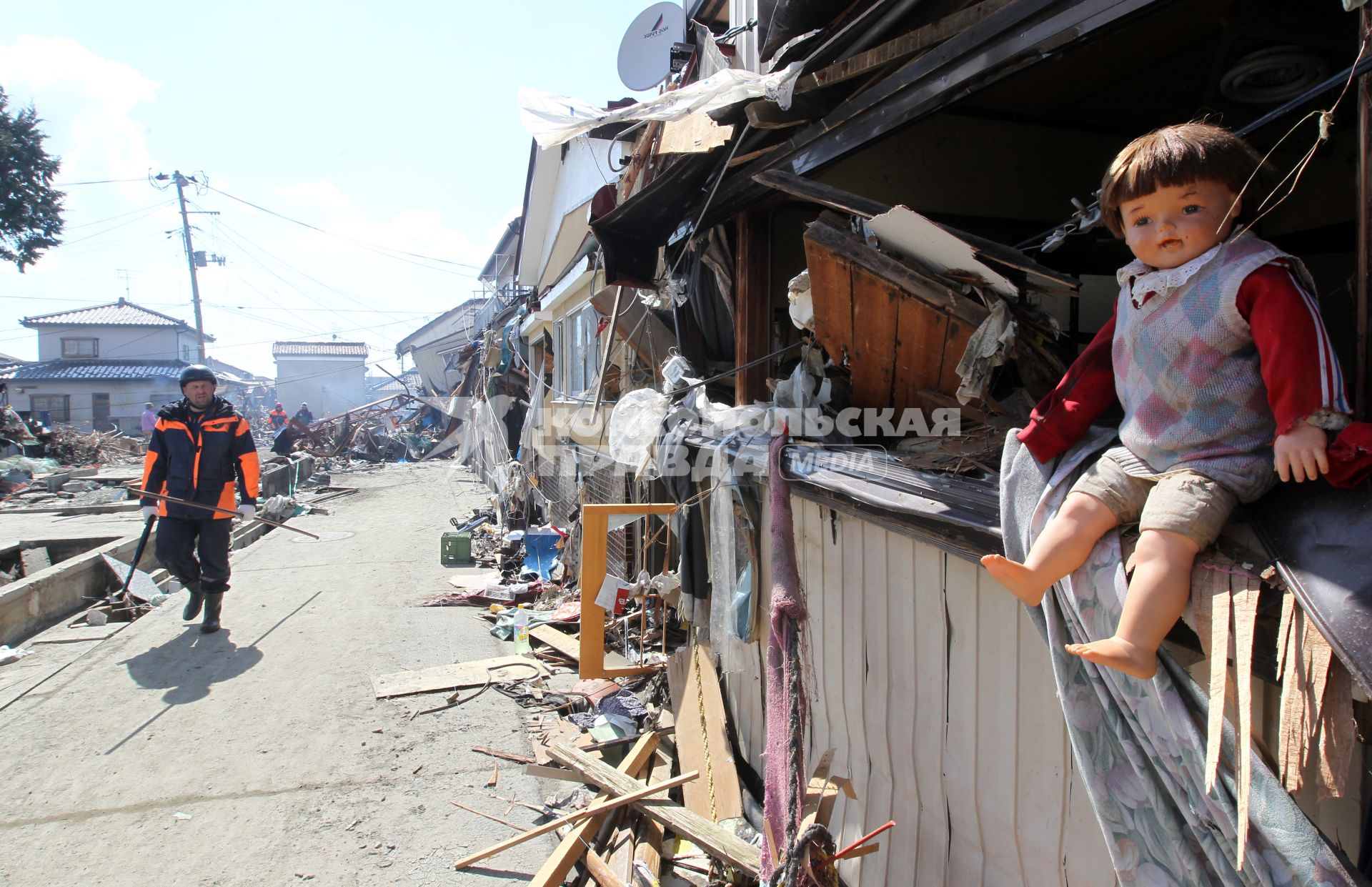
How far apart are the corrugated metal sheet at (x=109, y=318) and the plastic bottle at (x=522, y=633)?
43966 millimetres

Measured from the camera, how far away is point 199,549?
243 inches

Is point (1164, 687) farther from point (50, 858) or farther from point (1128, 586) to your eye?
point (50, 858)

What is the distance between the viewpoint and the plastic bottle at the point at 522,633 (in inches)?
253

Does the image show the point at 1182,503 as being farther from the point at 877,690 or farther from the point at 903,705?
the point at 877,690

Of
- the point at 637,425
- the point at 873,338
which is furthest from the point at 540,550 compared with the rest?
the point at 873,338

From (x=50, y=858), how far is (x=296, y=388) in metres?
54.8

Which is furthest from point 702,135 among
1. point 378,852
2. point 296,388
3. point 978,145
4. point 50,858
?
point 296,388

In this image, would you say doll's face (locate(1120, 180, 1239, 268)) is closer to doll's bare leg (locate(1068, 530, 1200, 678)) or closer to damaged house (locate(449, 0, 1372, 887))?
damaged house (locate(449, 0, 1372, 887))

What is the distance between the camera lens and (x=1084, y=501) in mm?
1588

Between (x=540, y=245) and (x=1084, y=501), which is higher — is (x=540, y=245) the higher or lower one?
the higher one

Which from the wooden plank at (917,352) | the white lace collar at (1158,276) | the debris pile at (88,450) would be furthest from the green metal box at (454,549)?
the debris pile at (88,450)

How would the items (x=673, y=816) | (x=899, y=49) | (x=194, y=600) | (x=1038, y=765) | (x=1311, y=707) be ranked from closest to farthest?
(x=1311, y=707), (x=1038, y=765), (x=899, y=49), (x=673, y=816), (x=194, y=600)

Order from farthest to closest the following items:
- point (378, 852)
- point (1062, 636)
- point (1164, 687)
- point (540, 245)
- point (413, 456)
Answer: point (413, 456) → point (540, 245) → point (378, 852) → point (1062, 636) → point (1164, 687)

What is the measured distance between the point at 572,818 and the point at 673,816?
50 centimetres
